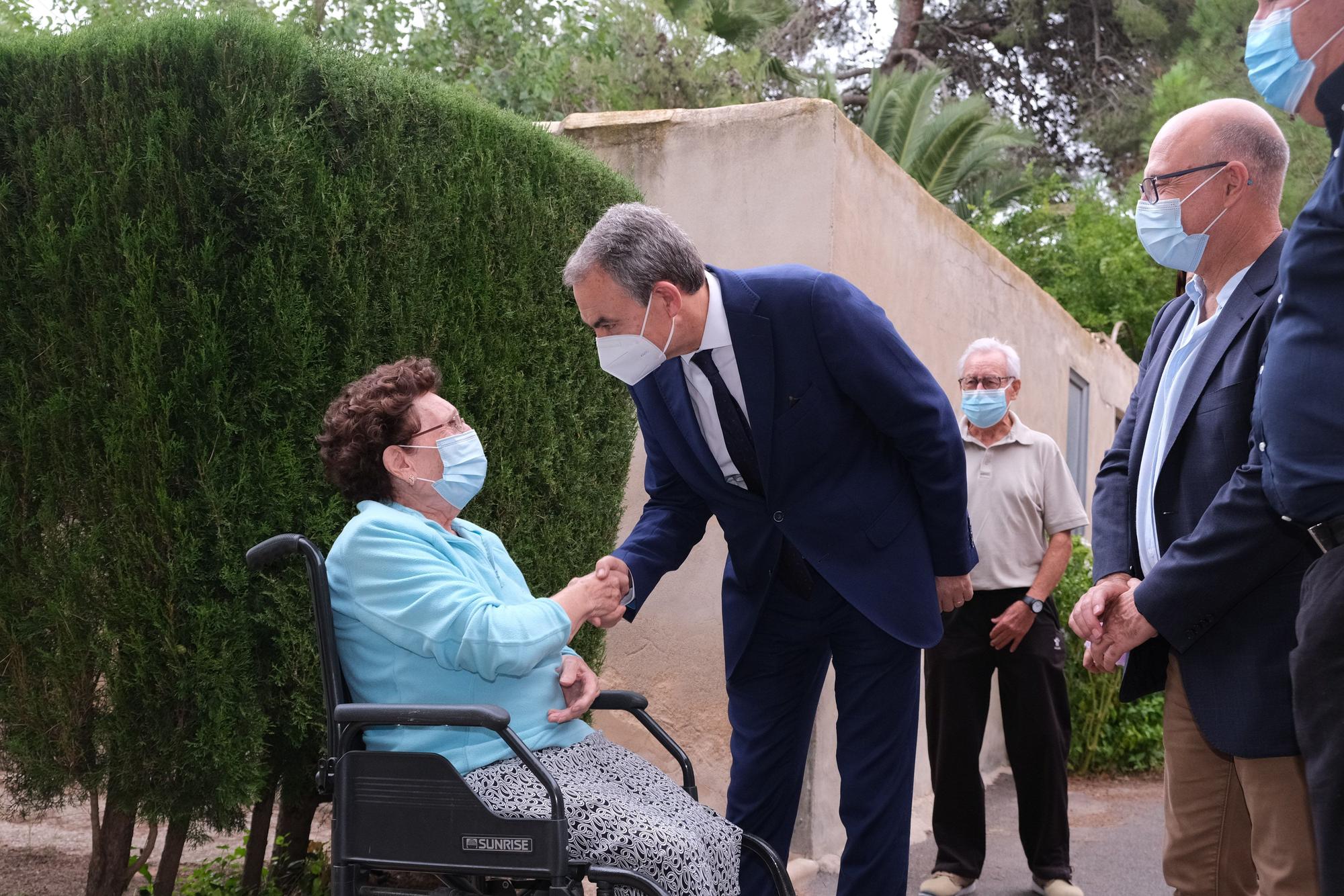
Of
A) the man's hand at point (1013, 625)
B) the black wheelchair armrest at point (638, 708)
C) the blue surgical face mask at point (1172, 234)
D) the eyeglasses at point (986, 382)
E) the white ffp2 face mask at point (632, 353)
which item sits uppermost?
the blue surgical face mask at point (1172, 234)

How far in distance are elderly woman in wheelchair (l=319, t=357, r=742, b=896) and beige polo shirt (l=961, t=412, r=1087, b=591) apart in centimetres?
263

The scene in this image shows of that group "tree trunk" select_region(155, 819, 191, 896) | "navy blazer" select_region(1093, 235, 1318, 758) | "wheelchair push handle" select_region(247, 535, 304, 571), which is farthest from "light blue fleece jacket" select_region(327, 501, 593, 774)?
"tree trunk" select_region(155, 819, 191, 896)

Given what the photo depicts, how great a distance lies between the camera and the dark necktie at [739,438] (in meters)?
3.20

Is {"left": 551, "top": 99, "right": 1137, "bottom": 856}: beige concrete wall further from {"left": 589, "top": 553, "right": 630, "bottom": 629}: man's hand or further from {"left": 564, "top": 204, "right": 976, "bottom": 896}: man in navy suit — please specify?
{"left": 589, "top": 553, "right": 630, "bottom": 629}: man's hand

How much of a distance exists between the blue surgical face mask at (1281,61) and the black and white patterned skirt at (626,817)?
1857 mm

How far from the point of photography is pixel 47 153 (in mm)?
3469

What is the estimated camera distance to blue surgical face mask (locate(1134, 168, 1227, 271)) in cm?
285

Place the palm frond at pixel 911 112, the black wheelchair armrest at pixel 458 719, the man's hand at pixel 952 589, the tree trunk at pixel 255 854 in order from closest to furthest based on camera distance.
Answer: the black wheelchair armrest at pixel 458 719, the man's hand at pixel 952 589, the tree trunk at pixel 255 854, the palm frond at pixel 911 112

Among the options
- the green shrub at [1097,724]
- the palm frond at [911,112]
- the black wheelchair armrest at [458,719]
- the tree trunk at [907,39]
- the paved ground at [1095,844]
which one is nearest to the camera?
the black wheelchair armrest at [458,719]

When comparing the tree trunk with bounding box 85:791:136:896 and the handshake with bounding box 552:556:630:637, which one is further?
the tree trunk with bounding box 85:791:136:896

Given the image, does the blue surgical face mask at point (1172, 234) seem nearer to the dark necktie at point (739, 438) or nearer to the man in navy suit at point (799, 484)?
the man in navy suit at point (799, 484)

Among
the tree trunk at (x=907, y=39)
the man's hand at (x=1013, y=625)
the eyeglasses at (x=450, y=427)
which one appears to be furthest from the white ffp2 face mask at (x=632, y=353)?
the tree trunk at (x=907, y=39)

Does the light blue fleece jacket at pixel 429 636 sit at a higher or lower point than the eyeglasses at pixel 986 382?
lower

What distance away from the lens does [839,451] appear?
319 centimetres
